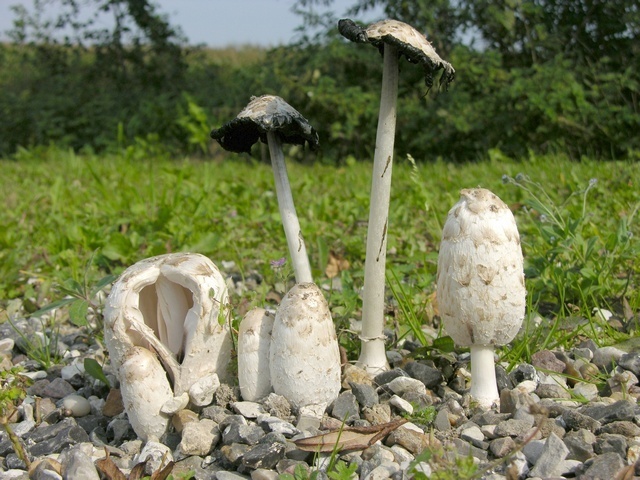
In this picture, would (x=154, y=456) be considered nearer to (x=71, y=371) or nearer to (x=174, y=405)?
(x=174, y=405)

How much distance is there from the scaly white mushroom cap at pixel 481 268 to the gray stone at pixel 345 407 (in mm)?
409

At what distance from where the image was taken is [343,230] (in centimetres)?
446

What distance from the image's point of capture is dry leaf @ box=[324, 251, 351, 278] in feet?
12.6

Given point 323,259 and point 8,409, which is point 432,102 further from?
point 8,409

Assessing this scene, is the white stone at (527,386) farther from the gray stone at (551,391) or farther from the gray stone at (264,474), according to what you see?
the gray stone at (264,474)

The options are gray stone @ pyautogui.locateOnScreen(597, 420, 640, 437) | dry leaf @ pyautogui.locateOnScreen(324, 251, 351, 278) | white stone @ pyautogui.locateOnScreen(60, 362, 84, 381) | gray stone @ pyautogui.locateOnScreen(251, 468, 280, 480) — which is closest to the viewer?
gray stone @ pyautogui.locateOnScreen(251, 468, 280, 480)

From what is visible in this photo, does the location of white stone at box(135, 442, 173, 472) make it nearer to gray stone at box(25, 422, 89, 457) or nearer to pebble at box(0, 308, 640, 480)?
pebble at box(0, 308, 640, 480)

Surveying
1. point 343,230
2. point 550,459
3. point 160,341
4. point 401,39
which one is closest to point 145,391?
point 160,341

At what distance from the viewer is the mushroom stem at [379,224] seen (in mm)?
2121

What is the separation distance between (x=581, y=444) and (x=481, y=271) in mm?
549

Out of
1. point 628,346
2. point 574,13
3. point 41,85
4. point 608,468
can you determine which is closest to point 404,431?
point 608,468

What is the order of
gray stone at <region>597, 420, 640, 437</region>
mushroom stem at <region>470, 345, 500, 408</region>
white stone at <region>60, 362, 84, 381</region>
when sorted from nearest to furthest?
1. gray stone at <region>597, 420, 640, 437</region>
2. mushroom stem at <region>470, 345, 500, 408</region>
3. white stone at <region>60, 362, 84, 381</region>

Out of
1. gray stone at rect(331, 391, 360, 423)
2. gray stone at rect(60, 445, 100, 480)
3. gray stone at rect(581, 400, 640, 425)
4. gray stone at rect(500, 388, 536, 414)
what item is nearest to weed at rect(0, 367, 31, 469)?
gray stone at rect(60, 445, 100, 480)

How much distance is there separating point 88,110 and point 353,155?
408 centimetres
